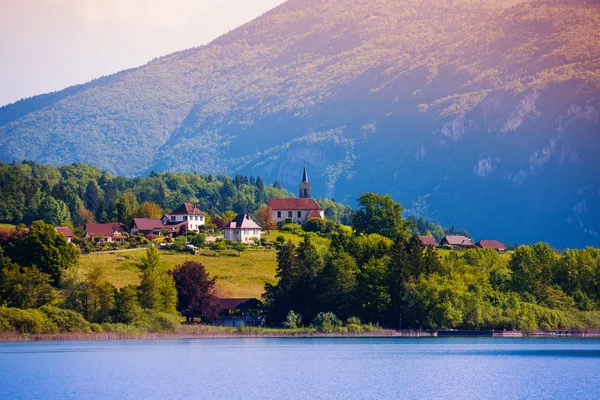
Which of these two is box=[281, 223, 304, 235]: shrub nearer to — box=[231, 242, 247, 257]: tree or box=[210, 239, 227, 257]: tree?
box=[231, 242, 247, 257]: tree

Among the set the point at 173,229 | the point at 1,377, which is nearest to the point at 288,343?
the point at 1,377

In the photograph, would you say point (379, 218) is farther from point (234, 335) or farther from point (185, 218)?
point (234, 335)

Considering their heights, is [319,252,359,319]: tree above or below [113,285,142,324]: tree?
above

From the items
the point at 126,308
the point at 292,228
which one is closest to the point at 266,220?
the point at 292,228

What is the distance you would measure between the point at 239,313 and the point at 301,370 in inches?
1949

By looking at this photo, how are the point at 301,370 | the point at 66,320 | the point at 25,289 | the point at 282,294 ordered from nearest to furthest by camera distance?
the point at 301,370 < the point at 66,320 < the point at 25,289 < the point at 282,294

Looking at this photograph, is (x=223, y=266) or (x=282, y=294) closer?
(x=282, y=294)

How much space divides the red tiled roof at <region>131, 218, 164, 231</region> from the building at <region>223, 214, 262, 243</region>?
51.7 ft

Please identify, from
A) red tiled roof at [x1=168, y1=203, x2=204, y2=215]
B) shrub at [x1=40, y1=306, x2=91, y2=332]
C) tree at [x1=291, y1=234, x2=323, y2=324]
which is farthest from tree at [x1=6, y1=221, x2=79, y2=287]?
red tiled roof at [x1=168, y1=203, x2=204, y2=215]

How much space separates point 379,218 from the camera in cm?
16512

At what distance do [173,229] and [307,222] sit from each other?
86.2 ft

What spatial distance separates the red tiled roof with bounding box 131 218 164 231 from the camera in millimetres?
184125

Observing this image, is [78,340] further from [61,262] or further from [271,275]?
[271,275]

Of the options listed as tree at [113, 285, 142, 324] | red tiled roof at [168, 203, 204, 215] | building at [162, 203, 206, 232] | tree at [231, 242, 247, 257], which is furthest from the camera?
red tiled roof at [168, 203, 204, 215]
